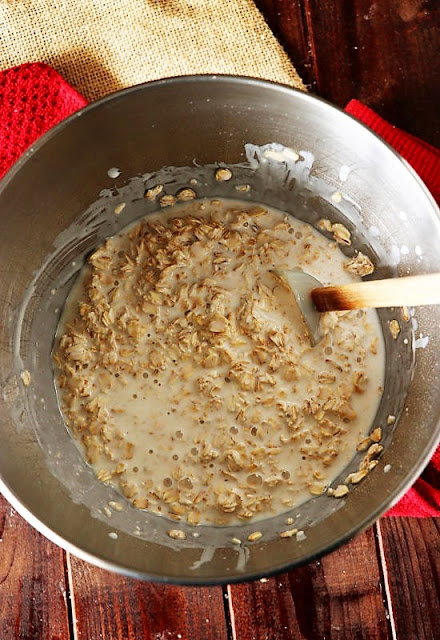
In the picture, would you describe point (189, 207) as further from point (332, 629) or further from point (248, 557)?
point (332, 629)

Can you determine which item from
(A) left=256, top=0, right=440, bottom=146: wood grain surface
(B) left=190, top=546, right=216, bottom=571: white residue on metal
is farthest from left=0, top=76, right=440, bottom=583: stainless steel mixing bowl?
(A) left=256, top=0, right=440, bottom=146: wood grain surface

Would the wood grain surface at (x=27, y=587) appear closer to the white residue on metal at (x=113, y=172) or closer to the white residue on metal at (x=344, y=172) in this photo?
the white residue on metal at (x=113, y=172)

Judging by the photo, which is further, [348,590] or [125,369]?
[348,590]

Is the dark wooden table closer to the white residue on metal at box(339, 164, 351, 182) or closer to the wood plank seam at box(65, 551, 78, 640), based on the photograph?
the wood plank seam at box(65, 551, 78, 640)

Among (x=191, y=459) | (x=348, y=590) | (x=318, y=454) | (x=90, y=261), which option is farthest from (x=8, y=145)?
(x=348, y=590)

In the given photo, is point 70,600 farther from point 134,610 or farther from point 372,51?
point 372,51

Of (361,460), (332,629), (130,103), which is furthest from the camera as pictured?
(332,629)
